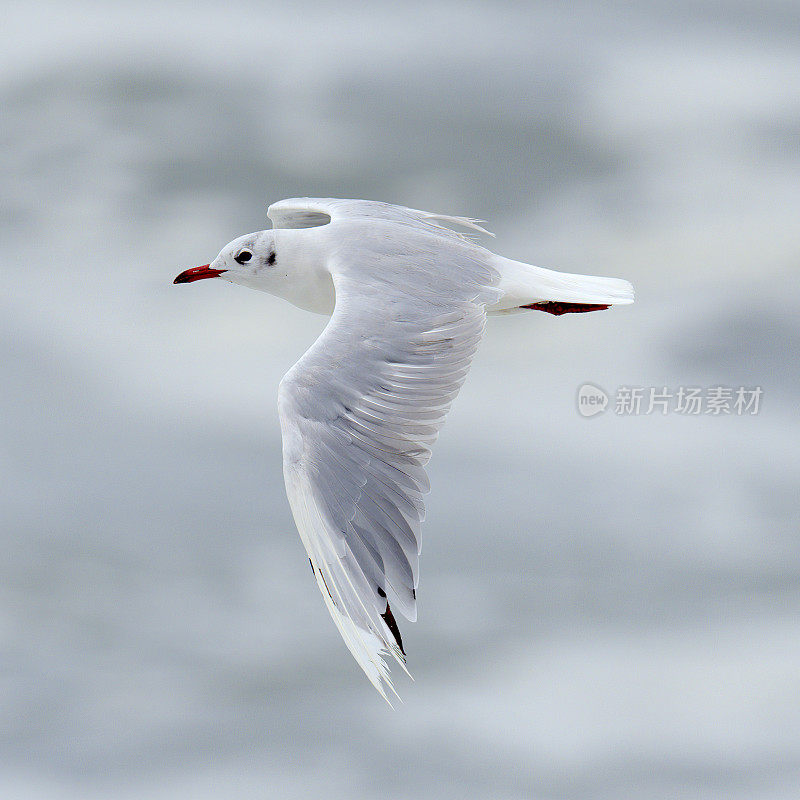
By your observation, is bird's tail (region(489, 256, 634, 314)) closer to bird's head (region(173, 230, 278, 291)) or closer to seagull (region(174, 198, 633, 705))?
seagull (region(174, 198, 633, 705))

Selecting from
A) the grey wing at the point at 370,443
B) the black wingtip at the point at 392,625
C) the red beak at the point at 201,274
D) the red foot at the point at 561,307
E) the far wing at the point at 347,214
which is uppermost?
the far wing at the point at 347,214

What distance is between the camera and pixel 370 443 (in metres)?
3.94

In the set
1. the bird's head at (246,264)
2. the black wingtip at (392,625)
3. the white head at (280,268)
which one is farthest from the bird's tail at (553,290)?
the black wingtip at (392,625)

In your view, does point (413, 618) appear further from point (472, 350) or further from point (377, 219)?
point (377, 219)

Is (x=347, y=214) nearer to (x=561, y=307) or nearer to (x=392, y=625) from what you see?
(x=561, y=307)

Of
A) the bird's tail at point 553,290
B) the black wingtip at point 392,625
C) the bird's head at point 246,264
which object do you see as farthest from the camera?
the bird's head at point 246,264

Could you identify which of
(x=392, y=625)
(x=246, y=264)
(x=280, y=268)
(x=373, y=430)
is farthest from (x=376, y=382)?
(x=246, y=264)

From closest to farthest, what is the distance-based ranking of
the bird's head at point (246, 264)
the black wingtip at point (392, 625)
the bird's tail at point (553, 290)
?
the black wingtip at point (392, 625), the bird's tail at point (553, 290), the bird's head at point (246, 264)

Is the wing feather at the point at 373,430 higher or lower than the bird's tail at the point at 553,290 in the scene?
lower

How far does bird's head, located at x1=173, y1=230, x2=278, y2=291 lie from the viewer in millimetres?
4586

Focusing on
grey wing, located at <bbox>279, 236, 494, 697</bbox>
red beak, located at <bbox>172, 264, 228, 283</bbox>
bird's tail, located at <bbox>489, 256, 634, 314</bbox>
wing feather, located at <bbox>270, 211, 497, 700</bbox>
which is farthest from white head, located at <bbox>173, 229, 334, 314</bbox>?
bird's tail, located at <bbox>489, 256, 634, 314</bbox>

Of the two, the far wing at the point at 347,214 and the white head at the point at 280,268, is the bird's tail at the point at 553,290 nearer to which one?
the far wing at the point at 347,214

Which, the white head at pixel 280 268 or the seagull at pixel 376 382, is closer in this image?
the seagull at pixel 376 382

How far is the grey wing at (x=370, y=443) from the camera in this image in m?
3.79
